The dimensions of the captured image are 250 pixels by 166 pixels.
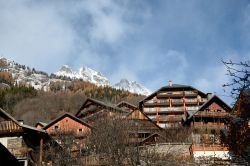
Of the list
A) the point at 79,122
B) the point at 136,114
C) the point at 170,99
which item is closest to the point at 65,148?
the point at 79,122

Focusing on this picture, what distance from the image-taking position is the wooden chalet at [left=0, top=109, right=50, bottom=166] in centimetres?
3675

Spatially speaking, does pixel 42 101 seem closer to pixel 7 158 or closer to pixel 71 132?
pixel 71 132

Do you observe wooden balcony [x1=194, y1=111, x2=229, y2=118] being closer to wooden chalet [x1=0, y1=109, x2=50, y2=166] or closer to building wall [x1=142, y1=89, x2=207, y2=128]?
building wall [x1=142, y1=89, x2=207, y2=128]

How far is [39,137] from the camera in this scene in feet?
132

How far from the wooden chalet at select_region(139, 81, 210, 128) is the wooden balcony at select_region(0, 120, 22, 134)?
34.7m

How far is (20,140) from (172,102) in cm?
3782

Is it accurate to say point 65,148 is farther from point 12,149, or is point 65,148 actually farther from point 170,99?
point 170,99

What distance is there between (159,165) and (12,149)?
45.5 ft

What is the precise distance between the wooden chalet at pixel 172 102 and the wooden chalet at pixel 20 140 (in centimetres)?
3319

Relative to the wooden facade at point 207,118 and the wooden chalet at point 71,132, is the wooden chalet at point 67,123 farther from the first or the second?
the wooden facade at point 207,118

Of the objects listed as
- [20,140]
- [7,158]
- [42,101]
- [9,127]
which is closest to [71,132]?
[20,140]

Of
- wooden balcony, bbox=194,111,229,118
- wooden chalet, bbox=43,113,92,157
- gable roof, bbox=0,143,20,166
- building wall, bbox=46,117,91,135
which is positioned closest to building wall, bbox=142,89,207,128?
wooden balcony, bbox=194,111,229,118

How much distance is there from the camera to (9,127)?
38.0 meters

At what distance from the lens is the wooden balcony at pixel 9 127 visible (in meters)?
37.7
